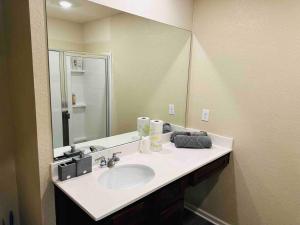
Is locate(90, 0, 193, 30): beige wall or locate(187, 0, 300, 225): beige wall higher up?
locate(90, 0, 193, 30): beige wall

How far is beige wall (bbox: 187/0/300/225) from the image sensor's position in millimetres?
1561

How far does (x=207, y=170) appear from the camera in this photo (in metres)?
1.76

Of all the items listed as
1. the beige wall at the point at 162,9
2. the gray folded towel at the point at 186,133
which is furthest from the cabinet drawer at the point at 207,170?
the beige wall at the point at 162,9

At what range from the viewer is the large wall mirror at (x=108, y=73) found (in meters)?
1.43

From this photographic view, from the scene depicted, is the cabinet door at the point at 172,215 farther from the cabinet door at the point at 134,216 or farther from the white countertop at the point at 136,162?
the white countertop at the point at 136,162

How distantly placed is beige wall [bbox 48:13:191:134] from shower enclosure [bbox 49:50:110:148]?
0.09 m

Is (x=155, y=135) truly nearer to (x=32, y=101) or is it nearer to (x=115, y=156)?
(x=115, y=156)

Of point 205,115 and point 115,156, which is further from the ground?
point 205,115

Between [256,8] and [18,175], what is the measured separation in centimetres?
224

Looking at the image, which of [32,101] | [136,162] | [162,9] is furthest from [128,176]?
[162,9]

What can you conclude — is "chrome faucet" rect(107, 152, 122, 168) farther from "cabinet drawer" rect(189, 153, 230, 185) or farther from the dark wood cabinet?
"cabinet drawer" rect(189, 153, 230, 185)

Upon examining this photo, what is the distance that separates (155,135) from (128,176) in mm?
431

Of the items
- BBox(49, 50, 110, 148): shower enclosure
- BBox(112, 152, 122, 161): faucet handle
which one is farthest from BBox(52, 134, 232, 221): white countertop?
BBox(49, 50, 110, 148): shower enclosure

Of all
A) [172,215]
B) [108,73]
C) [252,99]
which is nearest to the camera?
[172,215]
